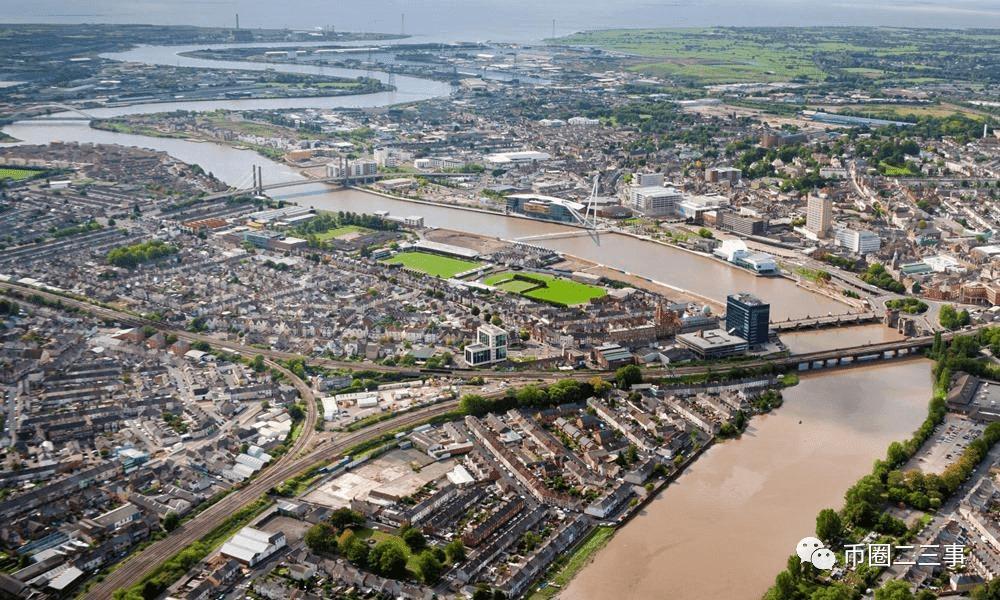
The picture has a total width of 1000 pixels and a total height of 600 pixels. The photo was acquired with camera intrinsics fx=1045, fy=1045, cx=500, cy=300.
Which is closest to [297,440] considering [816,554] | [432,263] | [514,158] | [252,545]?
[252,545]

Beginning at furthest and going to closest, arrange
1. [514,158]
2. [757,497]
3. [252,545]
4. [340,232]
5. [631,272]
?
1. [514,158]
2. [340,232]
3. [631,272]
4. [757,497]
5. [252,545]

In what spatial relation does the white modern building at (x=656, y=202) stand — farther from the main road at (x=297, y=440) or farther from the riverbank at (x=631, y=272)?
the main road at (x=297, y=440)

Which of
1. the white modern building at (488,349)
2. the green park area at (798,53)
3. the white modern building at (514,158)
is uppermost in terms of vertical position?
the green park area at (798,53)

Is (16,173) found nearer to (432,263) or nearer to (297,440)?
(432,263)

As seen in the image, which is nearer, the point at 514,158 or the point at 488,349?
the point at 488,349

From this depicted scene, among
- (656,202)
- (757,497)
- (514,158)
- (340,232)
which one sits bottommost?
(757,497)

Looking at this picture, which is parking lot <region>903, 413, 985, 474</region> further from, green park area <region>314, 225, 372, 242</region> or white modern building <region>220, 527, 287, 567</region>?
green park area <region>314, 225, 372, 242</region>

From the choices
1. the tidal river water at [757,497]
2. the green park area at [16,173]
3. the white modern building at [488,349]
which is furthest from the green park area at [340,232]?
the tidal river water at [757,497]
